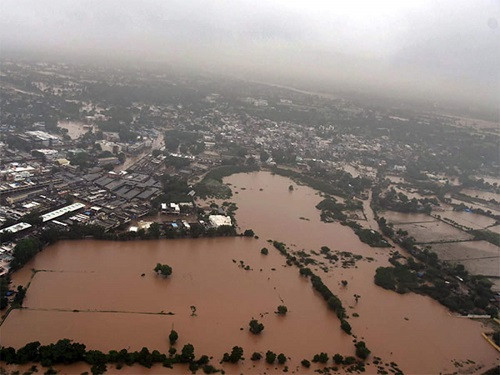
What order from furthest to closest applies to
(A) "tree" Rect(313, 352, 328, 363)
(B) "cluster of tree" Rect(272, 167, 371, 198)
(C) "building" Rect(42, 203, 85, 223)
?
(B) "cluster of tree" Rect(272, 167, 371, 198) → (C) "building" Rect(42, 203, 85, 223) → (A) "tree" Rect(313, 352, 328, 363)

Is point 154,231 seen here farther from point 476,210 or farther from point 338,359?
point 476,210

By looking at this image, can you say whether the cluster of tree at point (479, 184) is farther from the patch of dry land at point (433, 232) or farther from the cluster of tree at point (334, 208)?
the cluster of tree at point (334, 208)

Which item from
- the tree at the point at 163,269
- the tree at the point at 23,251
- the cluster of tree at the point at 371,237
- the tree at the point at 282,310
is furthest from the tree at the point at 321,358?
the tree at the point at 23,251

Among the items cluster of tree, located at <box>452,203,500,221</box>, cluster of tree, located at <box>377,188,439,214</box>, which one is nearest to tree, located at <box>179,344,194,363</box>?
cluster of tree, located at <box>377,188,439,214</box>

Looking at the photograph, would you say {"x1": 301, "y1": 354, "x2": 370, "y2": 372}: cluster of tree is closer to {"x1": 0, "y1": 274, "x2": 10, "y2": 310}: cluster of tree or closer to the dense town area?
the dense town area

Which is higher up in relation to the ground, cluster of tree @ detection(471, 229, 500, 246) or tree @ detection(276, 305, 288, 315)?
cluster of tree @ detection(471, 229, 500, 246)
